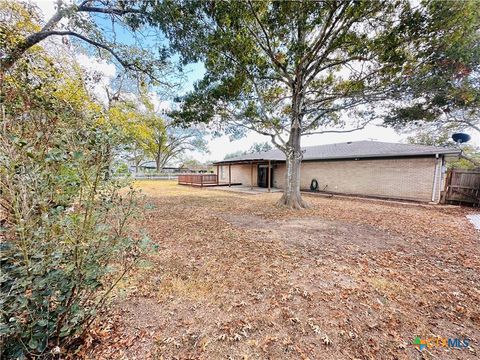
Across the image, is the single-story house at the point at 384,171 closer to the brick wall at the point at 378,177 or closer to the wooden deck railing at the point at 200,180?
the brick wall at the point at 378,177

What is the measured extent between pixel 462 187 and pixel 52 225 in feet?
47.9

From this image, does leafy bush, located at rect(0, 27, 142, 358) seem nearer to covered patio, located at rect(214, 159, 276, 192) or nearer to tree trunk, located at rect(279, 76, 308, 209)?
tree trunk, located at rect(279, 76, 308, 209)

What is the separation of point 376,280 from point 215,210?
6.08 meters

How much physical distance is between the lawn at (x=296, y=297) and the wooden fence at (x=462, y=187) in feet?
19.0

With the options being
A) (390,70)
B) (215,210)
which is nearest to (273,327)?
(215,210)

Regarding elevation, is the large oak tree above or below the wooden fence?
above

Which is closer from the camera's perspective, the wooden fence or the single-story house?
the wooden fence

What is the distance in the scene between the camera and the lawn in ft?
6.42

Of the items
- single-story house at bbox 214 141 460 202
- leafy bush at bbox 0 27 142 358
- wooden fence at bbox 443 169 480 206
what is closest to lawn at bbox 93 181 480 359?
leafy bush at bbox 0 27 142 358

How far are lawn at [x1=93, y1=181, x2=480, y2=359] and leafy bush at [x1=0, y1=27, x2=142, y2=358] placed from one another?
0.40 m

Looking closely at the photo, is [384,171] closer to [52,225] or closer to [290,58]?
[290,58]

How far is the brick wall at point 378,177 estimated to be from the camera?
10398mm

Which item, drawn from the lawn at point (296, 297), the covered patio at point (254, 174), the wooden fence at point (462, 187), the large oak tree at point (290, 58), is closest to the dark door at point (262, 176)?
the covered patio at point (254, 174)

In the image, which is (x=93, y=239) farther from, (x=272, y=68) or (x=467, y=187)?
(x=467, y=187)
